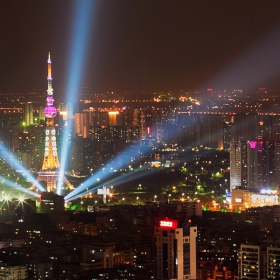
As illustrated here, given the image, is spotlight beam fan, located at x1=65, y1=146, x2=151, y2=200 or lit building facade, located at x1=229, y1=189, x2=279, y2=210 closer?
lit building facade, located at x1=229, y1=189, x2=279, y2=210

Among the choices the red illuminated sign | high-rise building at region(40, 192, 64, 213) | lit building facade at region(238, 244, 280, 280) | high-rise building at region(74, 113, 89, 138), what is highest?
high-rise building at region(74, 113, 89, 138)

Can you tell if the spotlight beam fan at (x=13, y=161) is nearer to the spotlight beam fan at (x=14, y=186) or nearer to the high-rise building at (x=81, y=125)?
the spotlight beam fan at (x=14, y=186)

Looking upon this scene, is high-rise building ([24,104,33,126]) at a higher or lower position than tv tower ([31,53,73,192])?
higher

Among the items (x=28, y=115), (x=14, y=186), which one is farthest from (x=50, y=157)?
(x=28, y=115)

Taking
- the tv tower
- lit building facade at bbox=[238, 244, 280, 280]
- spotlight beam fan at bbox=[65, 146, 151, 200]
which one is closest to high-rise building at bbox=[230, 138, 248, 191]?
spotlight beam fan at bbox=[65, 146, 151, 200]

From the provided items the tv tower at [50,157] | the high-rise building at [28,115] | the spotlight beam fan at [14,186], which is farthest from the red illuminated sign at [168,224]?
the high-rise building at [28,115]

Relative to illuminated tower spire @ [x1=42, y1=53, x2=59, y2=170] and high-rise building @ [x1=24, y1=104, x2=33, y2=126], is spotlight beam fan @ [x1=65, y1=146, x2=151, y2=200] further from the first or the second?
high-rise building @ [x1=24, y1=104, x2=33, y2=126]

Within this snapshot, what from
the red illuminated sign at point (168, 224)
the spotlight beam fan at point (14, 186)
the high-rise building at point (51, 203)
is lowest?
the red illuminated sign at point (168, 224)

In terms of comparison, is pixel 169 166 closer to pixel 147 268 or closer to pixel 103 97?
pixel 103 97
